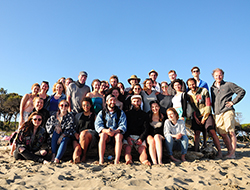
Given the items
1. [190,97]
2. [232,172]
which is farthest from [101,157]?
[190,97]

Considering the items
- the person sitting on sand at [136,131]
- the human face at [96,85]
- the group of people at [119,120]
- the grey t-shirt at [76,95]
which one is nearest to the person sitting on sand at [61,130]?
the group of people at [119,120]

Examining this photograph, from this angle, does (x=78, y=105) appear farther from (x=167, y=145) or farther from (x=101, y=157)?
(x=167, y=145)

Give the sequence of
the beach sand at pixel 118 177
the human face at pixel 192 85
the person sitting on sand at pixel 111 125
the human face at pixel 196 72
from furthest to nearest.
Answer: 1. the human face at pixel 196 72
2. the human face at pixel 192 85
3. the person sitting on sand at pixel 111 125
4. the beach sand at pixel 118 177

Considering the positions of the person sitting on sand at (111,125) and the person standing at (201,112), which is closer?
the person sitting on sand at (111,125)

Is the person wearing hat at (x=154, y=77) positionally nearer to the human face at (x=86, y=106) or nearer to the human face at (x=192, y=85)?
the human face at (x=192, y=85)

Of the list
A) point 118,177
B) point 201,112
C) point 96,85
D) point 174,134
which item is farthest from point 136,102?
point 118,177

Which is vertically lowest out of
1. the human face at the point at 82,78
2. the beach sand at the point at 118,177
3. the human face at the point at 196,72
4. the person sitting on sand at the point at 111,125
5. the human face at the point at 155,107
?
the beach sand at the point at 118,177

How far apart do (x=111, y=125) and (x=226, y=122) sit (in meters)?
3.47

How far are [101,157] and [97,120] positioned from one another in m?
0.93

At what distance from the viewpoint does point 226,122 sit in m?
5.53

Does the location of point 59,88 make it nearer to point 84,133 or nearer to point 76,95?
point 76,95

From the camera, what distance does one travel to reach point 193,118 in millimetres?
5754

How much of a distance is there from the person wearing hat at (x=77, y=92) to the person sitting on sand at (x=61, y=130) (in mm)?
608

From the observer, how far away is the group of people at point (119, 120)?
4.64 metres
